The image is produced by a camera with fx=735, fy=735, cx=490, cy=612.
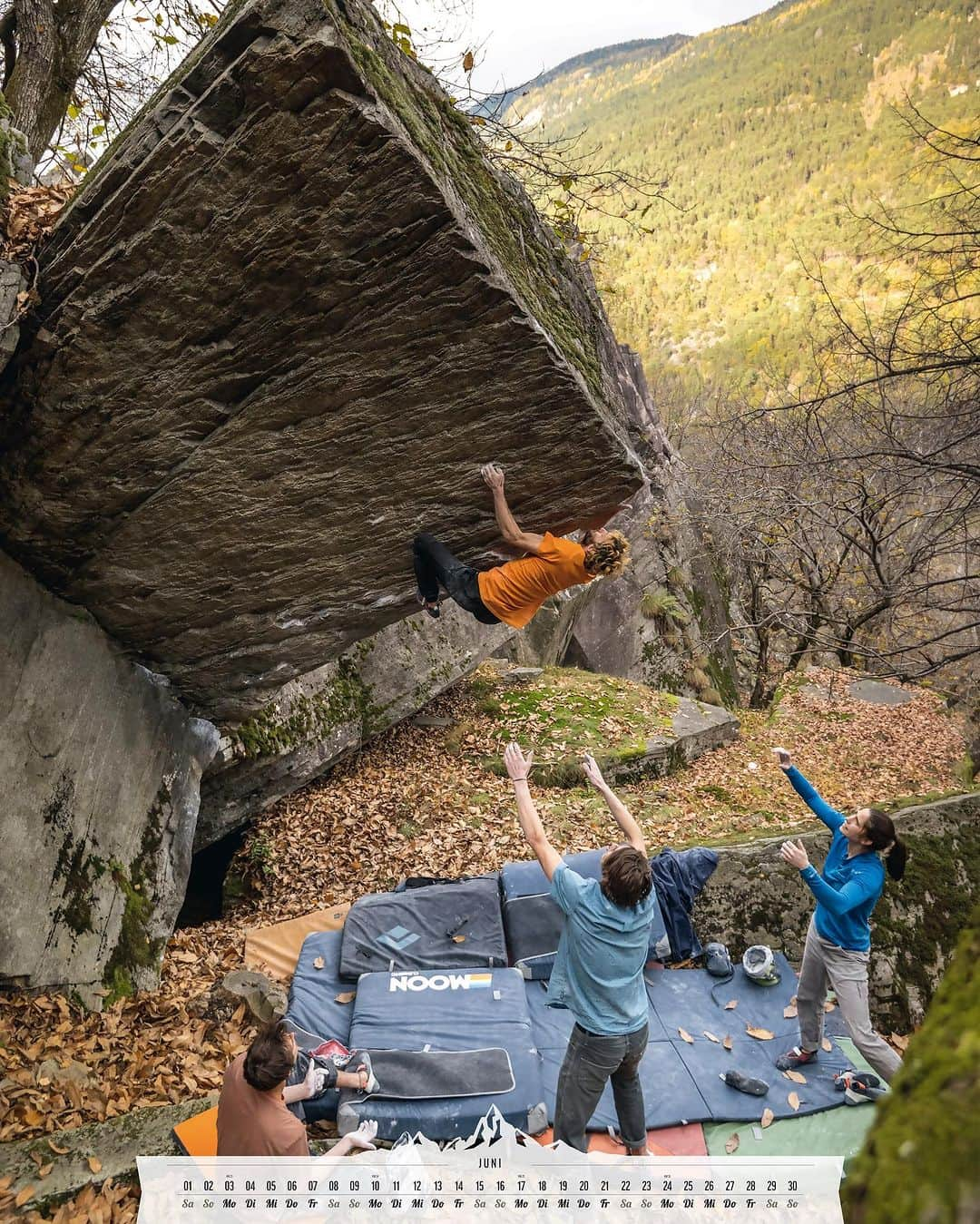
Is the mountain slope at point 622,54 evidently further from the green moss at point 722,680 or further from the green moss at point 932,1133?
the green moss at point 932,1133

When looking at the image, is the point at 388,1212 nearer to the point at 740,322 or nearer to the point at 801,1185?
the point at 801,1185

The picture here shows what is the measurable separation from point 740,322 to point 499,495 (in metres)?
49.4

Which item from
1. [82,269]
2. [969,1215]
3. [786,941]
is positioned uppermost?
[82,269]

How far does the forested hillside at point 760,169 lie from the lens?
28016 millimetres

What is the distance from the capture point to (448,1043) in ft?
17.6

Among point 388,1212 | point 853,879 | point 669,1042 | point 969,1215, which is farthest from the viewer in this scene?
point 669,1042

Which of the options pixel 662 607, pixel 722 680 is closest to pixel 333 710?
pixel 662 607

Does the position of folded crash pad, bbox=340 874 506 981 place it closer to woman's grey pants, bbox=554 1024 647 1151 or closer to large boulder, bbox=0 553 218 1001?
large boulder, bbox=0 553 218 1001

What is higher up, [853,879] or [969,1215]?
[969,1215]

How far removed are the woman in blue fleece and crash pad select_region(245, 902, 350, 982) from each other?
427 cm

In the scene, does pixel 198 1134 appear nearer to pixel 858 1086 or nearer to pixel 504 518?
pixel 504 518

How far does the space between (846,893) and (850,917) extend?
0.84ft

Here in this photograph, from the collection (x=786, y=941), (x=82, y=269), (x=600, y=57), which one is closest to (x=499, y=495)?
(x=82, y=269)

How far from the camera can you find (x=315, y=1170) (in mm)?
3764
